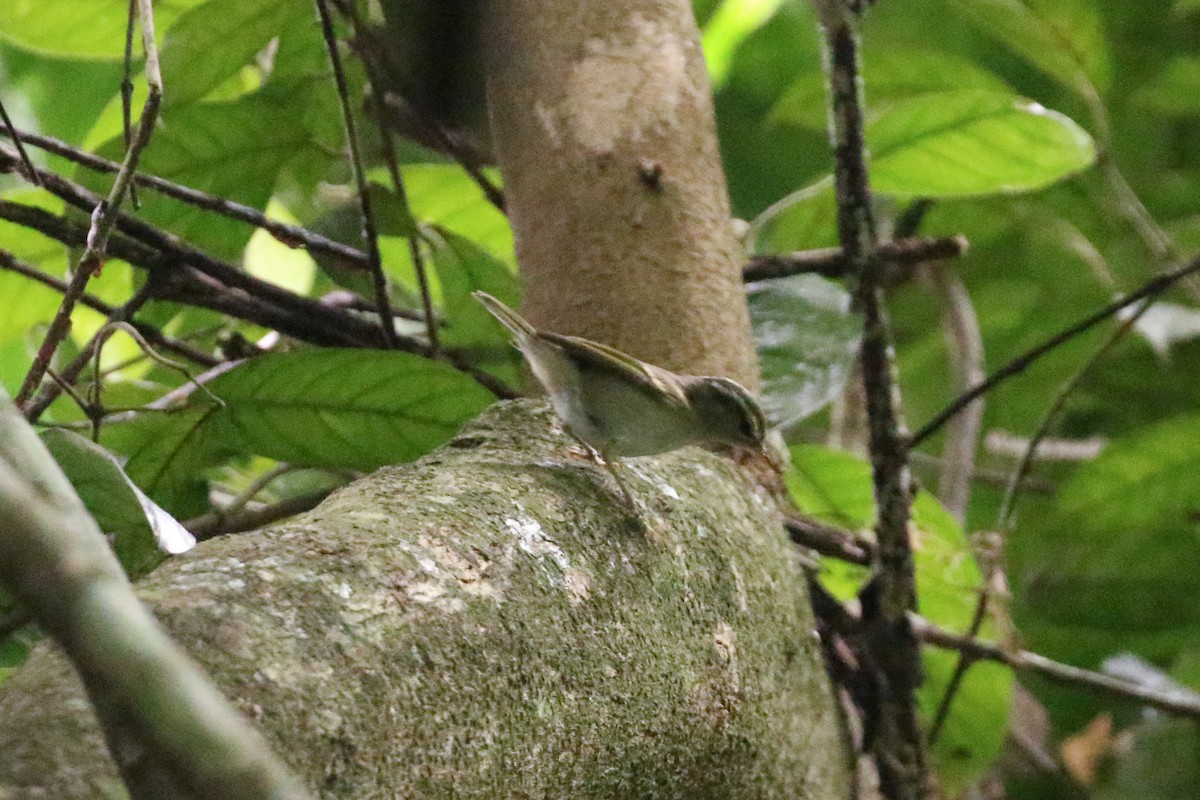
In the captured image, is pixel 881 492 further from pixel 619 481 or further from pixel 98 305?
pixel 98 305

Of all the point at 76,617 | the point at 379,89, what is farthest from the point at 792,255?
the point at 76,617

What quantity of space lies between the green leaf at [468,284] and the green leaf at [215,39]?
0.28m

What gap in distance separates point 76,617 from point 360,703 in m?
0.25

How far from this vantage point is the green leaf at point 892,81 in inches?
72.4

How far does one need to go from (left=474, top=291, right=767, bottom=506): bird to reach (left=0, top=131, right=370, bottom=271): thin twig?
270 millimetres

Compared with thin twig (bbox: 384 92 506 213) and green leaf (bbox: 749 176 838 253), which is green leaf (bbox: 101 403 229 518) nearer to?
thin twig (bbox: 384 92 506 213)

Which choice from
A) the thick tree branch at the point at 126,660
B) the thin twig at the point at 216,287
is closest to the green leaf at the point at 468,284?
the thin twig at the point at 216,287

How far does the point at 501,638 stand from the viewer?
1.95ft

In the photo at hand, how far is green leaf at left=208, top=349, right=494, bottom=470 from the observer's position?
3.20 feet

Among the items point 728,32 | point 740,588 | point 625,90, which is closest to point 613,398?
point 740,588

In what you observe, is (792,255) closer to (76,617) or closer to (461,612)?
(461,612)

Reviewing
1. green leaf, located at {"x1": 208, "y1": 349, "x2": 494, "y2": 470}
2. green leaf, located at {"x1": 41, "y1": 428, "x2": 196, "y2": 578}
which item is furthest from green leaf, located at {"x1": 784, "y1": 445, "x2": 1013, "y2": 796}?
green leaf, located at {"x1": 41, "y1": 428, "x2": 196, "y2": 578}

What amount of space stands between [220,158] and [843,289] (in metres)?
0.73

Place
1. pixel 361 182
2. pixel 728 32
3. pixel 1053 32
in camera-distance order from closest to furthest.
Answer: pixel 361 182
pixel 1053 32
pixel 728 32
